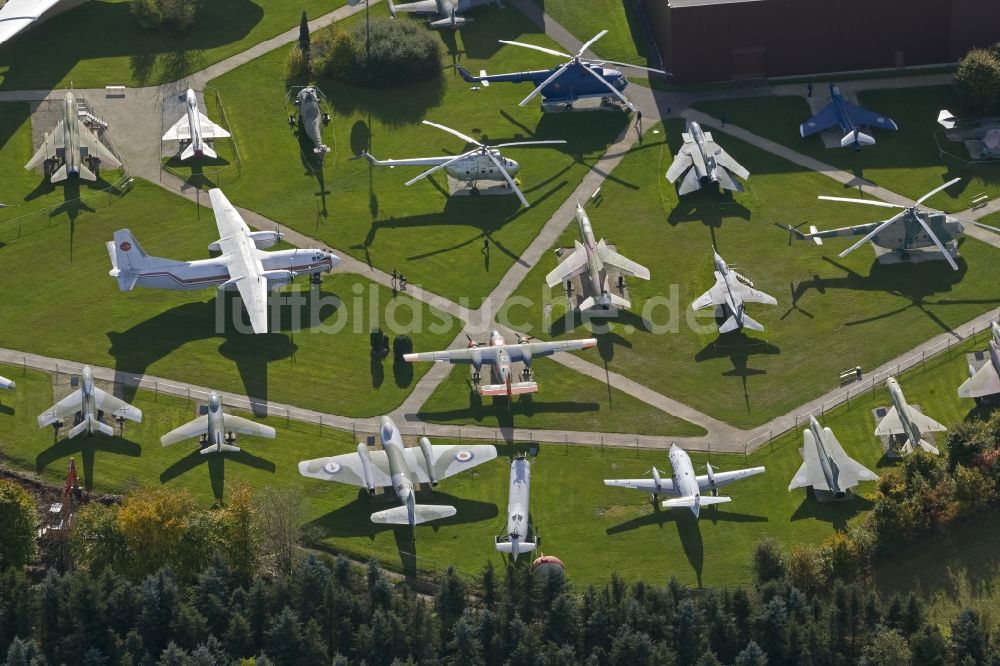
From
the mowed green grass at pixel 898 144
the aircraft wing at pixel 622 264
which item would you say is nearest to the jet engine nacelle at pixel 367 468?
the aircraft wing at pixel 622 264

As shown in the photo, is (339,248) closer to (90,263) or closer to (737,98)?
(90,263)

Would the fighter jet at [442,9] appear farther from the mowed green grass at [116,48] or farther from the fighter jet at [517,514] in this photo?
the fighter jet at [517,514]

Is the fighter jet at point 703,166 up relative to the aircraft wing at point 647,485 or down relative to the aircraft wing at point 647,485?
up

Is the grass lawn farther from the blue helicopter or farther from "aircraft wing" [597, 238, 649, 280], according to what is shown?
the blue helicopter

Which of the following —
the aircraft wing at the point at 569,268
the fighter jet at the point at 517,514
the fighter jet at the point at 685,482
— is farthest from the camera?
the aircraft wing at the point at 569,268

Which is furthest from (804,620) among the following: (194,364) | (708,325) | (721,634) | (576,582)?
(194,364)

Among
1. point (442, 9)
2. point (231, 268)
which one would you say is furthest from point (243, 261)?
point (442, 9)
